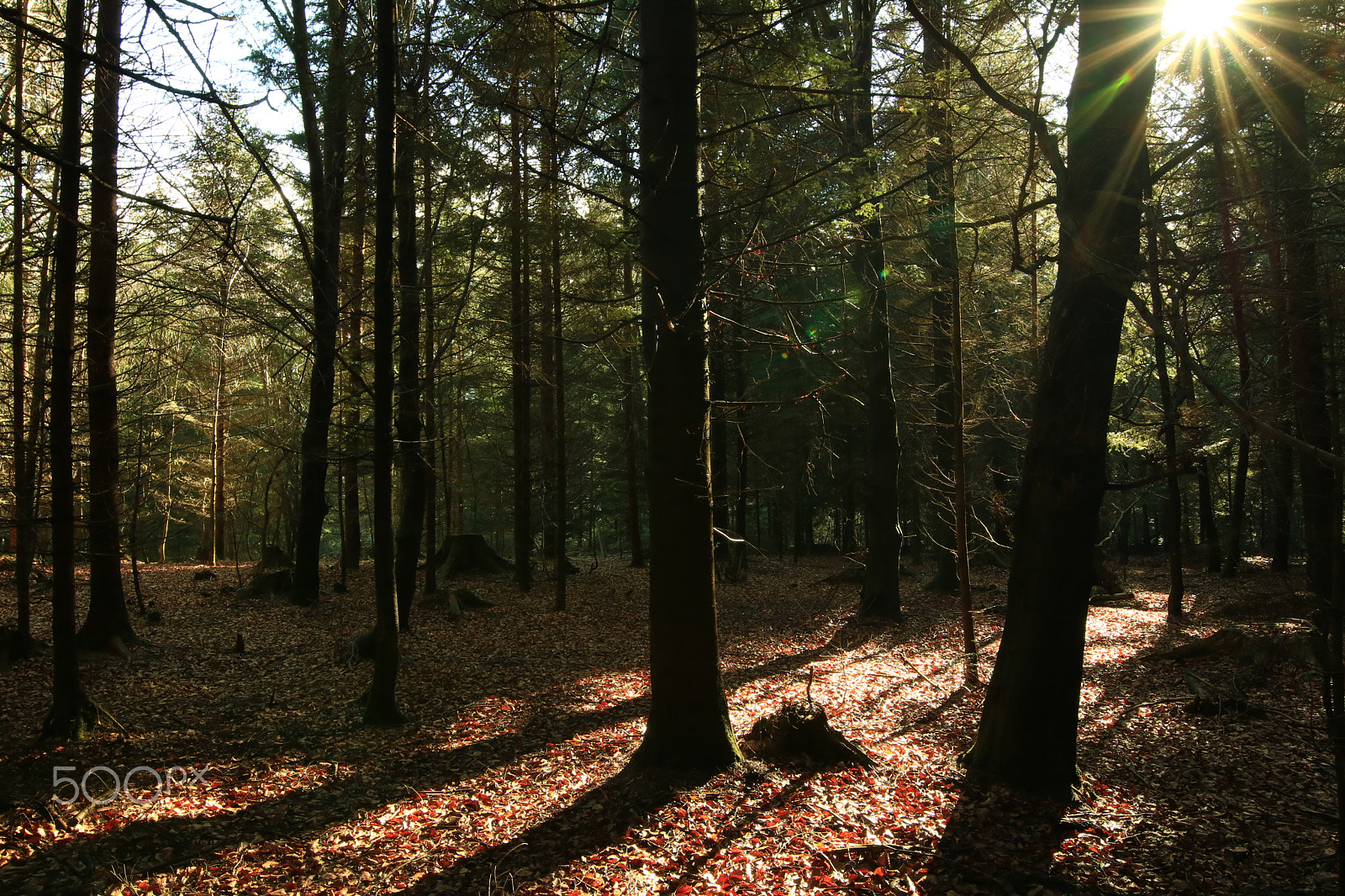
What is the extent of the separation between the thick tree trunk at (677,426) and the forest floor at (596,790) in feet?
1.43

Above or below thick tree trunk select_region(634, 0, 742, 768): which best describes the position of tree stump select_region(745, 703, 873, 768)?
below

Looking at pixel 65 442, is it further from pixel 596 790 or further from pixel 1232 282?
pixel 1232 282

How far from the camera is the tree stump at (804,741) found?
584 cm

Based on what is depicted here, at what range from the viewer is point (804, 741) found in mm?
5910

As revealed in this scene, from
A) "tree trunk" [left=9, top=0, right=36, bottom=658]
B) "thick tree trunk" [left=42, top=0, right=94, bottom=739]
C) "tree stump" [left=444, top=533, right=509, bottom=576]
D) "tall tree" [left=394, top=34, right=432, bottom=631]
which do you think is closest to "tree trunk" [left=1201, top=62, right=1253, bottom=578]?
"thick tree trunk" [left=42, top=0, right=94, bottom=739]

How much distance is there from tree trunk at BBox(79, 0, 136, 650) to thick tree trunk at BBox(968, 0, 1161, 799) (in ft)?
27.3

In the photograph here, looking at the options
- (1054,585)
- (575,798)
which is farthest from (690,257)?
(575,798)

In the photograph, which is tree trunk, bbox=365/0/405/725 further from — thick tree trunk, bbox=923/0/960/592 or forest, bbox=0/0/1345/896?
thick tree trunk, bbox=923/0/960/592

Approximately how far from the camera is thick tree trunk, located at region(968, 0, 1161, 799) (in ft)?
16.1

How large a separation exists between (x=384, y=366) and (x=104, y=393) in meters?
3.91

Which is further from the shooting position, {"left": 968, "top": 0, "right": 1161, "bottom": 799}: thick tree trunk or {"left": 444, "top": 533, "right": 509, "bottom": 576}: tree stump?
{"left": 444, "top": 533, "right": 509, "bottom": 576}: tree stump

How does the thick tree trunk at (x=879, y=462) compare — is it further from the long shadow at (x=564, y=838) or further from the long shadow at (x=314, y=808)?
the long shadow at (x=564, y=838)

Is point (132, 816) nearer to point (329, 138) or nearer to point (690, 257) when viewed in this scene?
point (690, 257)
